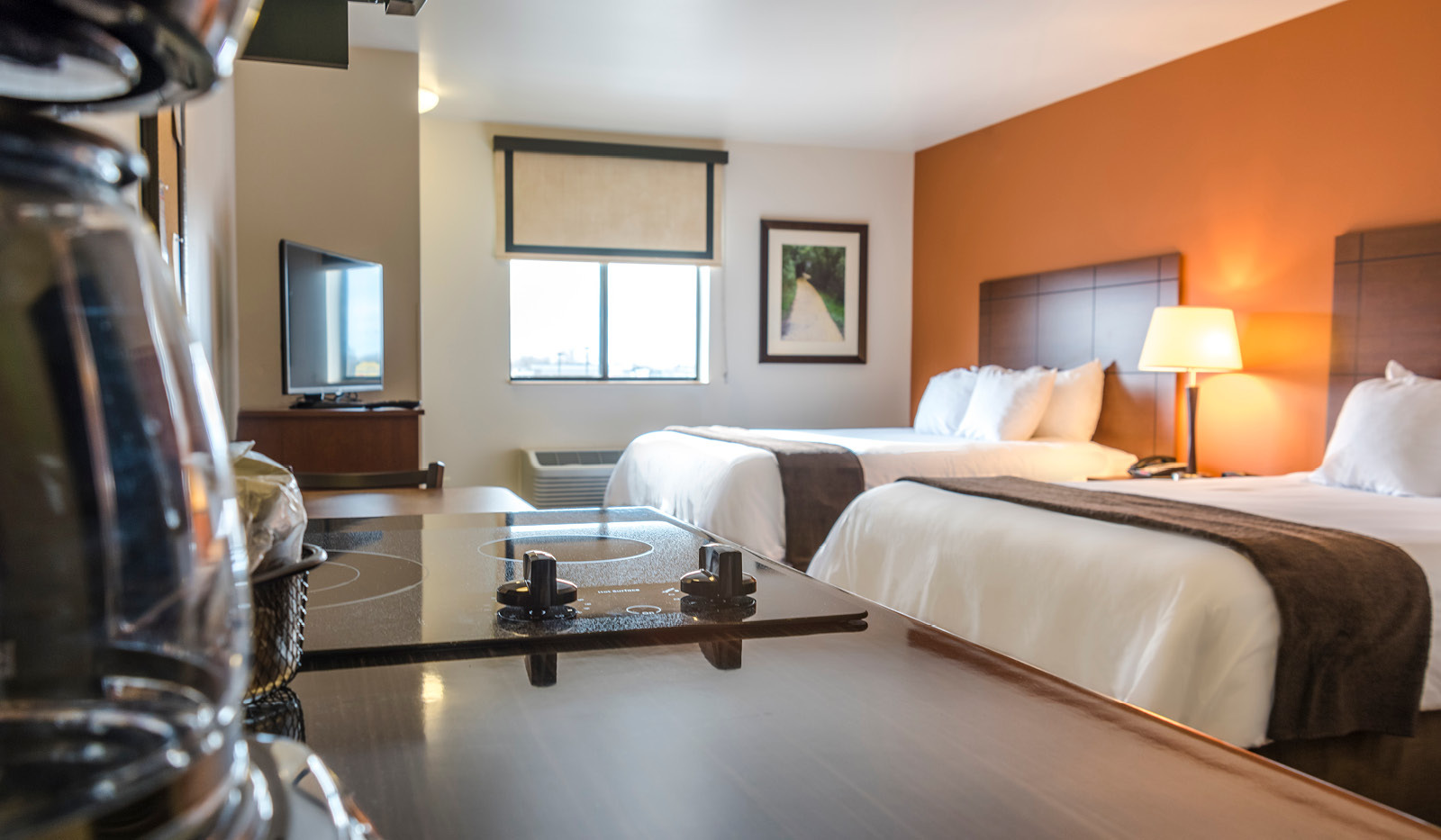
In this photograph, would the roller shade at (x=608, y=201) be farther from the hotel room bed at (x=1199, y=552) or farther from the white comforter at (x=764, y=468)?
the hotel room bed at (x=1199, y=552)

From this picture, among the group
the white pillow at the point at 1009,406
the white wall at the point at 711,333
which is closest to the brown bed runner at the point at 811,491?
the white pillow at the point at 1009,406

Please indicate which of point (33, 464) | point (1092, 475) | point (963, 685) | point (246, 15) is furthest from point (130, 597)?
point (1092, 475)

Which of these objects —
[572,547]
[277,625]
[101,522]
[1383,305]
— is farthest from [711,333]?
[101,522]

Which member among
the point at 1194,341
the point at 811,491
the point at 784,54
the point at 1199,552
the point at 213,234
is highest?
the point at 784,54

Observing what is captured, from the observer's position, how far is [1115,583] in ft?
7.29

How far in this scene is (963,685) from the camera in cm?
68

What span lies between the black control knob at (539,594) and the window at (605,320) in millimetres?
5596

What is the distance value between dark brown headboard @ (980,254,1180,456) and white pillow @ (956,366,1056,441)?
29cm

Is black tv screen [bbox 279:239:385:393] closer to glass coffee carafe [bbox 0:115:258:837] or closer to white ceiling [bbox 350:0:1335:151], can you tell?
white ceiling [bbox 350:0:1335:151]

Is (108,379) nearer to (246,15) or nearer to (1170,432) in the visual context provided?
(246,15)

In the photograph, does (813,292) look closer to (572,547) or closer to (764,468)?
(764,468)

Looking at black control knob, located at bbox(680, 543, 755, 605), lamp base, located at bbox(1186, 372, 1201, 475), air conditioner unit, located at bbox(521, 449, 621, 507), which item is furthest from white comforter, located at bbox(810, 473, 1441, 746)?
air conditioner unit, located at bbox(521, 449, 621, 507)

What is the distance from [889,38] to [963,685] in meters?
4.43

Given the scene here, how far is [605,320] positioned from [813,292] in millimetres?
1491
